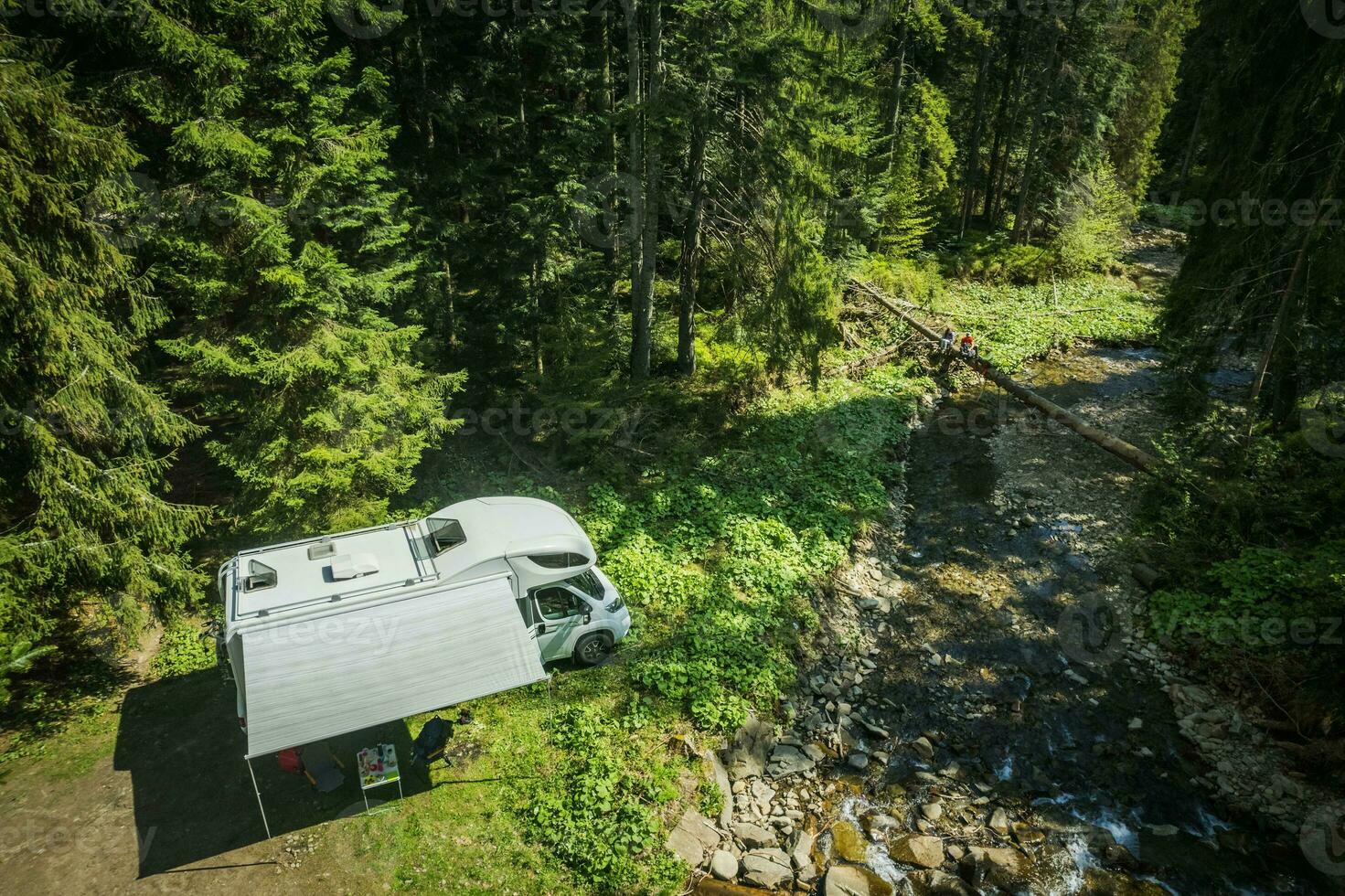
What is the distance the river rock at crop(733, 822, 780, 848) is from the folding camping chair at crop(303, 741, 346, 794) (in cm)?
592

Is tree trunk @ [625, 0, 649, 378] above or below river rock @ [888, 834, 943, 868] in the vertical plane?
above

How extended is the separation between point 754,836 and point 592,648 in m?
3.99

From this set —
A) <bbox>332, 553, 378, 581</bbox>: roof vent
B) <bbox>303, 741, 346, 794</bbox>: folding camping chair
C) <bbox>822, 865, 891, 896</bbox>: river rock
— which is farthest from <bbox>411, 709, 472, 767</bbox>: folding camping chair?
<bbox>822, 865, 891, 896</bbox>: river rock

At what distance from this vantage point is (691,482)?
16.5 m

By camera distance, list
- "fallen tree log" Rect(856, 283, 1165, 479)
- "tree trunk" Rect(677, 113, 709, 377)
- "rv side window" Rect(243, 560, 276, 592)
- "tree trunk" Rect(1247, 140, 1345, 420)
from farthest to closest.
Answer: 1. "fallen tree log" Rect(856, 283, 1165, 479)
2. "tree trunk" Rect(677, 113, 709, 377)
3. "tree trunk" Rect(1247, 140, 1345, 420)
4. "rv side window" Rect(243, 560, 276, 592)

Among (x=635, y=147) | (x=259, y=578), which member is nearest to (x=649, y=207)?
(x=635, y=147)

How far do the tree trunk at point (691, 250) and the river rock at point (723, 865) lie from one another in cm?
1348

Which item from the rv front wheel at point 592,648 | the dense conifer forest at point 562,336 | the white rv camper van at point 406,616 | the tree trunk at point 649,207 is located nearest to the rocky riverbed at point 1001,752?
the dense conifer forest at point 562,336

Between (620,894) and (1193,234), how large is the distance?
19405mm

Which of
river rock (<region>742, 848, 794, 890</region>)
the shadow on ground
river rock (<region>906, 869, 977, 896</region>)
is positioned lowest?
river rock (<region>906, 869, 977, 896</region>)

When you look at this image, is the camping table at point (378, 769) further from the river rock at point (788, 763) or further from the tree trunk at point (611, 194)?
the tree trunk at point (611, 194)

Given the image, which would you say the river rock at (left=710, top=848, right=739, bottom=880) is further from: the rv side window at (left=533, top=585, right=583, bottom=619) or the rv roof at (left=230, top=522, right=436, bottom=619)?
the rv roof at (left=230, top=522, right=436, bottom=619)

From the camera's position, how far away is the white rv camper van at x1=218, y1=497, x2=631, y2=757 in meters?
8.41

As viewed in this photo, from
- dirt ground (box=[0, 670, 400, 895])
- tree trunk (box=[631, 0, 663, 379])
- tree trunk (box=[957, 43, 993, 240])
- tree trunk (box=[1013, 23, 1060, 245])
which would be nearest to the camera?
dirt ground (box=[0, 670, 400, 895])
